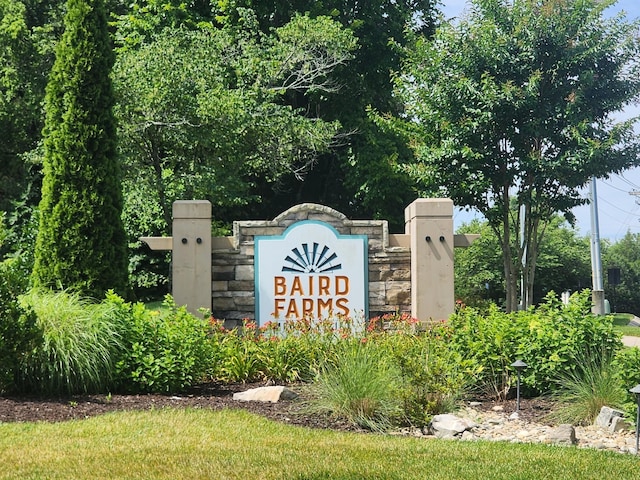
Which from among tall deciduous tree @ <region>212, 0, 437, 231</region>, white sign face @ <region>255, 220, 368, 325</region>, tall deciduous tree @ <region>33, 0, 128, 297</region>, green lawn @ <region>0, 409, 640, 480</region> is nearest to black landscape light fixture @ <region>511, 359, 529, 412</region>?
green lawn @ <region>0, 409, 640, 480</region>

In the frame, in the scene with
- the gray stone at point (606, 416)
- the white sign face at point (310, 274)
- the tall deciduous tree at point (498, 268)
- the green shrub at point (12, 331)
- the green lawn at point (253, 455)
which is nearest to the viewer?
the green lawn at point (253, 455)

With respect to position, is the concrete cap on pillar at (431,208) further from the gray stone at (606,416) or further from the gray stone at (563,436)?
the gray stone at (563,436)

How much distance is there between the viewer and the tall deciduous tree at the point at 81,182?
37.4 feet

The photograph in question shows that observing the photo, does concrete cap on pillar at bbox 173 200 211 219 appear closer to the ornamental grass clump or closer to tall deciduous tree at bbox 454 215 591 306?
the ornamental grass clump

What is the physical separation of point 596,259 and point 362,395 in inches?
882

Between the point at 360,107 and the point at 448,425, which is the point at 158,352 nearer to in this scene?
the point at 448,425

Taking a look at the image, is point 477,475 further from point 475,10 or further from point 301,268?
point 475,10

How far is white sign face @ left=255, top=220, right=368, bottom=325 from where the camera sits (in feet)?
39.6

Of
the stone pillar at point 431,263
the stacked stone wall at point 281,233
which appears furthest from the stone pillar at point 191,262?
the stone pillar at point 431,263

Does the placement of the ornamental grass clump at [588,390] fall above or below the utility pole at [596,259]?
below

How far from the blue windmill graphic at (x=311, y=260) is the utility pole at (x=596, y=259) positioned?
15127mm

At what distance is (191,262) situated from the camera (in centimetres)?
1209

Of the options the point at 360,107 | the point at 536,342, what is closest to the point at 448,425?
the point at 536,342

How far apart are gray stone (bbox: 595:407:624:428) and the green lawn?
122cm
